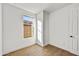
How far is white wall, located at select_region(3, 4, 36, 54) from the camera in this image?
36.7 inches

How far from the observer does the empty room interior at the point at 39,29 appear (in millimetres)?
924

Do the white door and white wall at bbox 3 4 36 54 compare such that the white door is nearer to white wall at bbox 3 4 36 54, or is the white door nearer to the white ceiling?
the white ceiling

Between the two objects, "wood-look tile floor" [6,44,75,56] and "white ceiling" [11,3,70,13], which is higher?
"white ceiling" [11,3,70,13]

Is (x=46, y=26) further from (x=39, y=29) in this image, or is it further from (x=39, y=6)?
(x=39, y=6)

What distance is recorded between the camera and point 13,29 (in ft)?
3.20

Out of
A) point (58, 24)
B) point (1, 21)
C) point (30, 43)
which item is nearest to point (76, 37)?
point (58, 24)

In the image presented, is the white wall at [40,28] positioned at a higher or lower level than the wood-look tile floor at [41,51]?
higher

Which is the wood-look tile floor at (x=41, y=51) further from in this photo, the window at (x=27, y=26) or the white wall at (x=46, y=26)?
the window at (x=27, y=26)

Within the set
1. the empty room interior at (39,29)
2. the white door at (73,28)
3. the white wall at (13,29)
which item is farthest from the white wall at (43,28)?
the white door at (73,28)

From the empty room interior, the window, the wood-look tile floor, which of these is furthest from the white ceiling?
the wood-look tile floor

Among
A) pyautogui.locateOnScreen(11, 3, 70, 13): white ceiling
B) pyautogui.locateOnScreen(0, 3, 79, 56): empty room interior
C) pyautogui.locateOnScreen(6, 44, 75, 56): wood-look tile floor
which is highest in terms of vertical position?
pyautogui.locateOnScreen(11, 3, 70, 13): white ceiling

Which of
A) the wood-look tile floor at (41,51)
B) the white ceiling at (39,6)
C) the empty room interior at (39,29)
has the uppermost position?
the white ceiling at (39,6)

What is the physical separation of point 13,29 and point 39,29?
400 mm

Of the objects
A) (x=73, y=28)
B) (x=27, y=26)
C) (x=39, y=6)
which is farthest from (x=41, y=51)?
(x=39, y=6)
